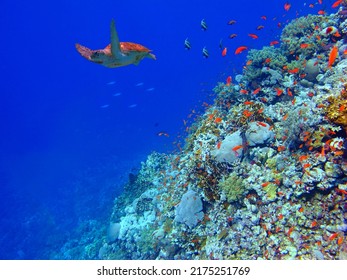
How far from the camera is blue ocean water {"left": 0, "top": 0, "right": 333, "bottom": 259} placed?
24.3m

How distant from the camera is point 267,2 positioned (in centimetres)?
11506

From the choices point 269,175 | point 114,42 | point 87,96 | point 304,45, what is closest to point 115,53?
point 114,42

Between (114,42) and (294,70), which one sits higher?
(294,70)

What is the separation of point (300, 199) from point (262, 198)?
85cm

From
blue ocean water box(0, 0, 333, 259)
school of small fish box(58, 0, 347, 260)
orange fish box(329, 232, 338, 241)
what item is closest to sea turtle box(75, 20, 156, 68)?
school of small fish box(58, 0, 347, 260)

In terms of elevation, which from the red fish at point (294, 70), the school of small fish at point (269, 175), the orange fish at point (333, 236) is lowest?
the orange fish at point (333, 236)

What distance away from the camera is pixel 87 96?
98.9 m

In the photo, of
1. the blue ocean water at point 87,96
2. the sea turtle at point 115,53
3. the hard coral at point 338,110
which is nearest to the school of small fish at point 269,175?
the hard coral at point 338,110

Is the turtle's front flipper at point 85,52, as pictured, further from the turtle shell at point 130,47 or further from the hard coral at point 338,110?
the hard coral at point 338,110

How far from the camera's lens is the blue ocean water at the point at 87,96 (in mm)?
24328

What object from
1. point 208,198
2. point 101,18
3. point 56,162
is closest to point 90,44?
point 101,18

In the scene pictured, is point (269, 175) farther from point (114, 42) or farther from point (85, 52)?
point (85, 52)

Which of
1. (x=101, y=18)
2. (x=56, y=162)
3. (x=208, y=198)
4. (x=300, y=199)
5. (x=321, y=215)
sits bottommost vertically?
(x=321, y=215)
